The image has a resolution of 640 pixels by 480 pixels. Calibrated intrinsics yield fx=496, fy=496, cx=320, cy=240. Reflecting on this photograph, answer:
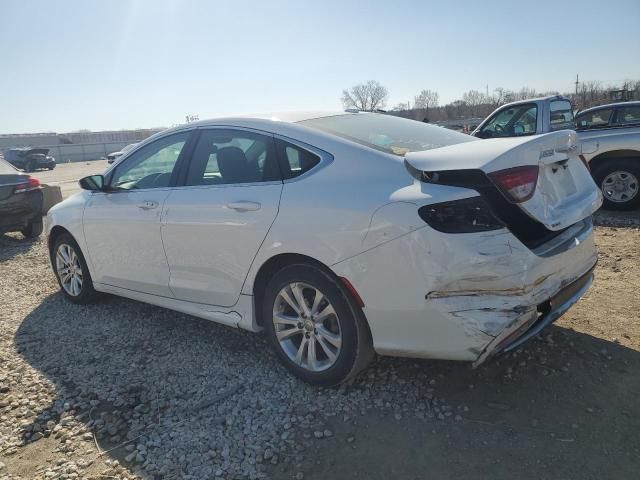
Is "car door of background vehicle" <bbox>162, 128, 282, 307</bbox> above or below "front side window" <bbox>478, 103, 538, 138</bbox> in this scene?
below

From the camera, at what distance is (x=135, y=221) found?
12.8ft

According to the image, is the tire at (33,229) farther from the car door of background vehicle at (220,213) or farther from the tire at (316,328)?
the tire at (316,328)

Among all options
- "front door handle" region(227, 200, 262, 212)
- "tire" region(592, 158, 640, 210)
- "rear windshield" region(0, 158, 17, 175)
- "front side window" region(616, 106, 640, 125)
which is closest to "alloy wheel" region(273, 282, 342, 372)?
"front door handle" region(227, 200, 262, 212)

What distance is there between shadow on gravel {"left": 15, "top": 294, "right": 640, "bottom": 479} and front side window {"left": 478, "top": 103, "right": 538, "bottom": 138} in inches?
214

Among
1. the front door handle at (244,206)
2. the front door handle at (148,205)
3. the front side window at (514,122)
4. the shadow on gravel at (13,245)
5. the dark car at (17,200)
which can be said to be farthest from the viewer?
the front side window at (514,122)

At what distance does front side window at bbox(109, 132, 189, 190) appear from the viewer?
12.5ft

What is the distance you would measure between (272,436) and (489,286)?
139cm

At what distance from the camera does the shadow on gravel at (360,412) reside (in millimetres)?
2408

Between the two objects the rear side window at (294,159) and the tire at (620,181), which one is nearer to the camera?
the rear side window at (294,159)

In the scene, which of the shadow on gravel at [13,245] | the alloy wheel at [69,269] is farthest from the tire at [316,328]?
the shadow on gravel at [13,245]

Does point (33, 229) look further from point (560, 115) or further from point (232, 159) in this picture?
point (560, 115)

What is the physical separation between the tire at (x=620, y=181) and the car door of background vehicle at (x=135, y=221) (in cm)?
635

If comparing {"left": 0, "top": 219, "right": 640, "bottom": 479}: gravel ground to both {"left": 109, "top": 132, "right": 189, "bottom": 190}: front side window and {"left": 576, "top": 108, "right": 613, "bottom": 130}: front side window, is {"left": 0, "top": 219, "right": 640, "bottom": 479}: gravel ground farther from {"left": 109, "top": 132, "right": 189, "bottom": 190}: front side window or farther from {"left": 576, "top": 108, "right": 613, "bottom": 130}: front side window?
{"left": 576, "top": 108, "right": 613, "bottom": 130}: front side window

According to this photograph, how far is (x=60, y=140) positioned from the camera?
216ft
